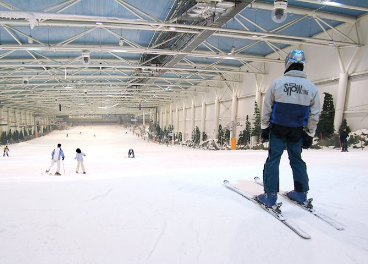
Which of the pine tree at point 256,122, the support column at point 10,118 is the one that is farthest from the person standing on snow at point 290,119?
the support column at point 10,118

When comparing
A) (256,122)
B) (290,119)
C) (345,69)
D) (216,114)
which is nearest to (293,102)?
(290,119)

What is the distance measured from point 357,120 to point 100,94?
30.8m

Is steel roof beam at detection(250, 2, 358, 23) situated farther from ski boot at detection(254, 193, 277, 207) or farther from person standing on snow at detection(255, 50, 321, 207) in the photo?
ski boot at detection(254, 193, 277, 207)

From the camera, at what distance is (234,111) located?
982 inches

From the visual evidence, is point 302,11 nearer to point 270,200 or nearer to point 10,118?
point 270,200

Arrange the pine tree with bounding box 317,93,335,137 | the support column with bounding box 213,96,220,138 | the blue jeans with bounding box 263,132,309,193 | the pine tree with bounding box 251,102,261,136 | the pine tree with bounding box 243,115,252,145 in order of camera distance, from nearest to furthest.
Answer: the blue jeans with bounding box 263,132,309,193, the pine tree with bounding box 317,93,335,137, the pine tree with bounding box 251,102,261,136, the pine tree with bounding box 243,115,252,145, the support column with bounding box 213,96,220,138

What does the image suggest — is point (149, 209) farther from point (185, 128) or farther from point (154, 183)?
point (185, 128)

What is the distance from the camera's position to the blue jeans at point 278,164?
265 centimetres

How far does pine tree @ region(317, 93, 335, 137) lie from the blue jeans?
13834mm

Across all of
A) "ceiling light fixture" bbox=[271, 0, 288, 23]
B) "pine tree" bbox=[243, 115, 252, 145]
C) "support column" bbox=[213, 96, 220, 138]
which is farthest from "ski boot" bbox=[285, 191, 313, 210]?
"support column" bbox=[213, 96, 220, 138]

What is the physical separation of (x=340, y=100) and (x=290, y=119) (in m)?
14.3

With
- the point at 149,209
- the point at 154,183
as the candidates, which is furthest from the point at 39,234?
the point at 154,183

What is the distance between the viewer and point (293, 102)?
2.53 m

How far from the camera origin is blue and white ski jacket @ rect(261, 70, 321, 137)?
2.54 metres
